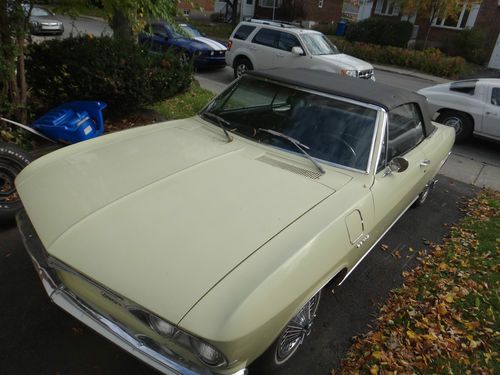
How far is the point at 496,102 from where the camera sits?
748 centimetres

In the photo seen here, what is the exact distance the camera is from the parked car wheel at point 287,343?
2203mm

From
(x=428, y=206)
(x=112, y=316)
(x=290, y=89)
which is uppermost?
(x=290, y=89)

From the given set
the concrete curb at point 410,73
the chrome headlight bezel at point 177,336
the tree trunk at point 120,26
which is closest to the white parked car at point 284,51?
the tree trunk at point 120,26

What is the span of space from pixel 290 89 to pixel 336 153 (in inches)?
32.9

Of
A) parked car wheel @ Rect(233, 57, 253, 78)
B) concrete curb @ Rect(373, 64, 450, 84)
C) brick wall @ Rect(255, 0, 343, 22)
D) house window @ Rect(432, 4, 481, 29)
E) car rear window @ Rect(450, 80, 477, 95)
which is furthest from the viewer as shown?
brick wall @ Rect(255, 0, 343, 22)

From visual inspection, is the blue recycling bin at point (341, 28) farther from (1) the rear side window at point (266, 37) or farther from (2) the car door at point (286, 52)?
(2) the car door at point (286, 52)

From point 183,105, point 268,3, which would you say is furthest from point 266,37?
point 268,3

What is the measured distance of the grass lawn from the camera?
706cm

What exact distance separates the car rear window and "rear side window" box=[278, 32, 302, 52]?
429cm

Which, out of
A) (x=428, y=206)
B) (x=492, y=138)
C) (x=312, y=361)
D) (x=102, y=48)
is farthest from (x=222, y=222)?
(x=492, y=138)

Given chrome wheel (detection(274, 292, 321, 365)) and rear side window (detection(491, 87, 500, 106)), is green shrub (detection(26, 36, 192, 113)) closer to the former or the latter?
chrome wheel (detection(274, 292, 321, 365))

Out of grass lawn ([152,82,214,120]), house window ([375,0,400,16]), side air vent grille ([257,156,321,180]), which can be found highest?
house window ([375,0,400,16])

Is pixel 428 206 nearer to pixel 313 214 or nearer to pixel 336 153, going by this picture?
pixel 336 153

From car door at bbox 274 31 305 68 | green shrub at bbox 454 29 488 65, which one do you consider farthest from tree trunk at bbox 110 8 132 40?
green shrub at bbox 454 29 488 65
